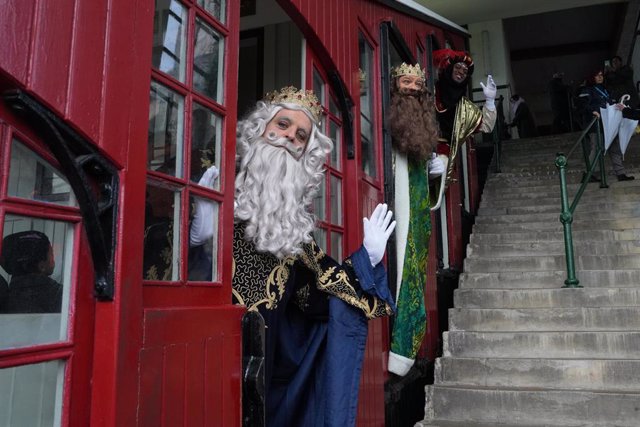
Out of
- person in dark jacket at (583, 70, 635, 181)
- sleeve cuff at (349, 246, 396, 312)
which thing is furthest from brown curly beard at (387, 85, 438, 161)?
person in dark jacket at (583, 70, 635, 181)

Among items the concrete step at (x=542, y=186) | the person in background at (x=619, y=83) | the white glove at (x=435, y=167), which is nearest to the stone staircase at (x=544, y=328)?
the concrete step at (x=542, y=186)

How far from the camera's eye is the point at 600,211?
5336mm

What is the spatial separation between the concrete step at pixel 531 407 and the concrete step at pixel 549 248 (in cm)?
183

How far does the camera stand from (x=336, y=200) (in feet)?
8.77

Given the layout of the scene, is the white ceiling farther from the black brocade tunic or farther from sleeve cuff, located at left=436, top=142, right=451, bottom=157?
the black brocade tunic

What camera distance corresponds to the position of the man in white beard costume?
1.86 m

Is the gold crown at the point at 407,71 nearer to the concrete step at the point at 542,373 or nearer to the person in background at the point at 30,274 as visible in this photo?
the concrete step at the point at 542,373

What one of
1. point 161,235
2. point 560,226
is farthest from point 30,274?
point 560,226

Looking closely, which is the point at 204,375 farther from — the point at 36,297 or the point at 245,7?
A: the point at 245,7

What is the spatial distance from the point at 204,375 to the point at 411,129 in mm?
2151

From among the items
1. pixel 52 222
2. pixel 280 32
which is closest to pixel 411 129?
pixel 280 32

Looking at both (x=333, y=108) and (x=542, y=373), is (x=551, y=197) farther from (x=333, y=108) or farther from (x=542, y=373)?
(x=333, y=108)

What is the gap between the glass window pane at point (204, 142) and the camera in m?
1.49

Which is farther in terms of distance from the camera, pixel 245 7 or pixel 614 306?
pixel 614 306
